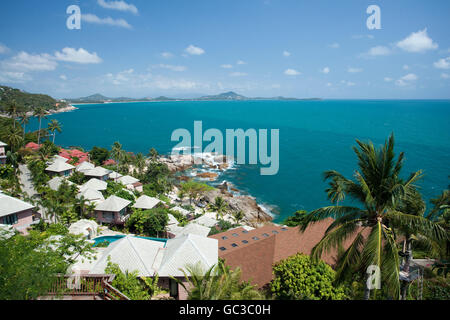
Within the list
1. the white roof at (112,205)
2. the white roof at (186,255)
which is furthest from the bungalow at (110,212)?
the white roof at (186,255)

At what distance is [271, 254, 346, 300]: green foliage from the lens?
38.6 ft

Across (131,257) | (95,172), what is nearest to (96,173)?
(95,172)

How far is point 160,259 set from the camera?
16797 mm

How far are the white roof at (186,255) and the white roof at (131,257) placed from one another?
775 mm

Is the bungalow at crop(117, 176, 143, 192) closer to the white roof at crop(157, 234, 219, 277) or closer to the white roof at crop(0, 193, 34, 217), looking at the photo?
the white roof at crop(0, 193, 34, 217)

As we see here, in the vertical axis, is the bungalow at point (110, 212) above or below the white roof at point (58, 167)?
below

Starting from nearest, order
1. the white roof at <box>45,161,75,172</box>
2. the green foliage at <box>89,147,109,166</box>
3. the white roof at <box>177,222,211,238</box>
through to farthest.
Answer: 1. the white roof at <box>177,222,211,238</box>
2. the white roof at <box>45,161,75,172</box>
3. the green foliage at <box>89,147,109,166</box>

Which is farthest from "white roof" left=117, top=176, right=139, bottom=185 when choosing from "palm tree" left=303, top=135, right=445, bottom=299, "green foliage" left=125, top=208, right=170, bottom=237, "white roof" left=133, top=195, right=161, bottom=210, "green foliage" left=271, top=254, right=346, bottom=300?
"palm tree" left=303, top=135, right=445, bottom=299

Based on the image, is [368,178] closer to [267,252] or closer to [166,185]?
[267,252]

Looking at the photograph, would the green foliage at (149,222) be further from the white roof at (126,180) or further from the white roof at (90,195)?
the white roof at (126,180)

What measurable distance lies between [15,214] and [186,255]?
52.6ft

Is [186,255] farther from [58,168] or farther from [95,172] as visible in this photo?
[58,168]

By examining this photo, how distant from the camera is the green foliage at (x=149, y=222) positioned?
87.0 ft
